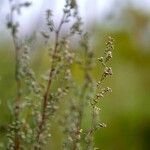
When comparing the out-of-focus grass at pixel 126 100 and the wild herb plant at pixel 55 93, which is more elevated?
the wild herb plant at pixel 55 93

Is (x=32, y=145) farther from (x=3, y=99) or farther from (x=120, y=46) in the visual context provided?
(x=120, y=46)

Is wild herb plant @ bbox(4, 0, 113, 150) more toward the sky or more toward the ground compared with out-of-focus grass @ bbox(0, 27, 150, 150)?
more toward the sky

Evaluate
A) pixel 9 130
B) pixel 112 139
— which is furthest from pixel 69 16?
pixel 112 139

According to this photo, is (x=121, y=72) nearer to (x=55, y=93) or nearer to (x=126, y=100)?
(x=126, y=100)

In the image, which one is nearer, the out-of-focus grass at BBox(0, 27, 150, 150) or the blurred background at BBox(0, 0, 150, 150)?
the blurred background at BBox(0, 0, 150, 150)

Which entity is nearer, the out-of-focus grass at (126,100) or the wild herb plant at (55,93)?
the wild herb plant at (55,93)

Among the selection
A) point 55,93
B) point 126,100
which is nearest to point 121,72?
point 126,100
